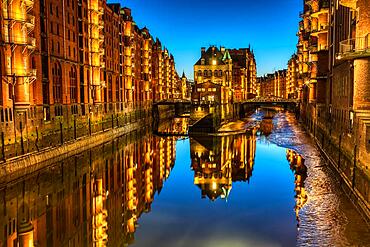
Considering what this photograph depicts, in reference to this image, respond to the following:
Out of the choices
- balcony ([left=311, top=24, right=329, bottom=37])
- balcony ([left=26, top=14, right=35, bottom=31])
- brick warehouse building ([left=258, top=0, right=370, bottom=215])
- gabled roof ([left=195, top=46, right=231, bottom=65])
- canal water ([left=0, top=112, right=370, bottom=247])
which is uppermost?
gabled roof ([left=195, top=46, right=231, bottom=65])

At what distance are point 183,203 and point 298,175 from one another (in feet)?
37.0

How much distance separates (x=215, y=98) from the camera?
102m

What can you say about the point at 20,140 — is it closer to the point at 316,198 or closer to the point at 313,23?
the point at 316,198

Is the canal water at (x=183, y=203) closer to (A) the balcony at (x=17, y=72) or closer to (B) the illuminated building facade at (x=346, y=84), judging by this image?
(B) the illuminated building facade at (x=346, y=84)

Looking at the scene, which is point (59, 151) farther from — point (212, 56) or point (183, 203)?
point (212, 56)

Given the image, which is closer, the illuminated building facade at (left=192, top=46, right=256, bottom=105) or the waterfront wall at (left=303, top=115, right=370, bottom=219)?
the waterfront wall at (left=303, top=115, right=370, bottom=219)

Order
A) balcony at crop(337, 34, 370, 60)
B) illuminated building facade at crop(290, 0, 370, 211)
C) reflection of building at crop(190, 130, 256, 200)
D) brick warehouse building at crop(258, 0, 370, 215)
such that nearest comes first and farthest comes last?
balcony at crop(337, 34, 370, 60)
brick warehouse building at crop(258, 0, 370, 215)
illuminated building facade at crop(290, 0, 370, 211)
reflection of building at crop(190, 130, 256, 200)

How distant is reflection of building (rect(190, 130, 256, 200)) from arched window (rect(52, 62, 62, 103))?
17824 mm

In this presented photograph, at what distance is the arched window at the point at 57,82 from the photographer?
46688 millimetres

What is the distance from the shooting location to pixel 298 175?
3212 centimetres

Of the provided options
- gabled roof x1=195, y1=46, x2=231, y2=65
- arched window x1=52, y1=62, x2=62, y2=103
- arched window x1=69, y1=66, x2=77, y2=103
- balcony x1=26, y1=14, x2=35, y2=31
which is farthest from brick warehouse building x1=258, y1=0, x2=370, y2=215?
gabled roof x1=195, y1=46, x2=231, y2=65

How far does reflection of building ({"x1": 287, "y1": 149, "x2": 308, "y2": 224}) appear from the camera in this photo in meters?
23.8

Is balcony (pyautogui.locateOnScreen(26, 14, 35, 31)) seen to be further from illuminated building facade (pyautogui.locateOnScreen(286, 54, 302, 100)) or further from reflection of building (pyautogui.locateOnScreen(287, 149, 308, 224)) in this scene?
illuminated building facade (pyautogui.locateOnScreen(286, 54, 302, 100))

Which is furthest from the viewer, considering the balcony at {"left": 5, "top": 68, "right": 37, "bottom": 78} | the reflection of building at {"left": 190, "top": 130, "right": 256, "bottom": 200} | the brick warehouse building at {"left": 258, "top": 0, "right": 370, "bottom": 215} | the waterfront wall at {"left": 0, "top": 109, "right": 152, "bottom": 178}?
the balcony at {"left": 5, "top": 68, "right": 37, "bottom": 78}
